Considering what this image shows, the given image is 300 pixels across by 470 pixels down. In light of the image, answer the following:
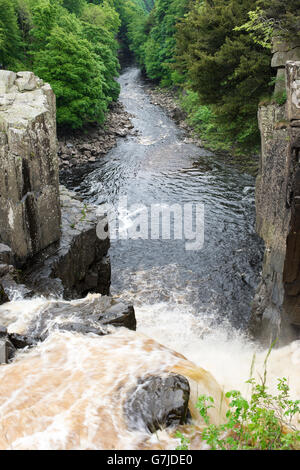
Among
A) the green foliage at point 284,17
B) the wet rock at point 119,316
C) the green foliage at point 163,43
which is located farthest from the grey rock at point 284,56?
the green foliage at point 163,43

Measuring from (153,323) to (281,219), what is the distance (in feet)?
15.3

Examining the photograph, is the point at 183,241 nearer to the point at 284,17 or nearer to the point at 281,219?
the point at 281,219

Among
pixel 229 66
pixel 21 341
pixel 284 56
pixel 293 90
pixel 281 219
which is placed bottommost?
pixel 21 341

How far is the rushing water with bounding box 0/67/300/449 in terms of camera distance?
5113mm

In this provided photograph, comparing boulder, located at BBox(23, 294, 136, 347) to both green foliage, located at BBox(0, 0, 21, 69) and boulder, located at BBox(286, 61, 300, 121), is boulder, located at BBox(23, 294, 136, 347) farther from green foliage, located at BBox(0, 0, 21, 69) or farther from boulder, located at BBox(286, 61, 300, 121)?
green foliage, located at BBox(0, 0, 21, 69)

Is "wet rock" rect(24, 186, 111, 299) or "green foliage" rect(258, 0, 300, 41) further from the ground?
"green foliage" rect(258, 0, 300, 41)

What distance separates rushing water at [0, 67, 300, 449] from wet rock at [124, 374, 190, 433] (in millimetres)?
137

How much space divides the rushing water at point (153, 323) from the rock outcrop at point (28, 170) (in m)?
2.08

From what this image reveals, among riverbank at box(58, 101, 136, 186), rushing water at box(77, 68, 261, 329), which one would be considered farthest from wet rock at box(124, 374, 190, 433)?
riverbank at box(58, 101, 136, 186)

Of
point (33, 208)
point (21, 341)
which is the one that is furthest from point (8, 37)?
point (21, 341)

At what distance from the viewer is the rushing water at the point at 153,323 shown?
5113 mm

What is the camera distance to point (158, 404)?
514cm

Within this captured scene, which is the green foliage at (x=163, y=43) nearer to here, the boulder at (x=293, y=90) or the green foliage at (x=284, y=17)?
the green foliage at (x=284, y=17)

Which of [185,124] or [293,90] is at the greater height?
[293,90]
